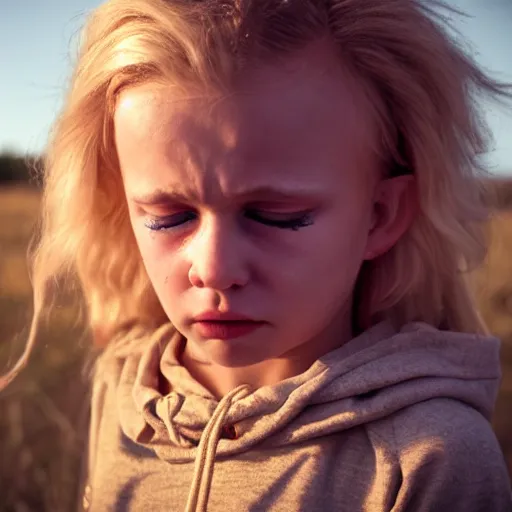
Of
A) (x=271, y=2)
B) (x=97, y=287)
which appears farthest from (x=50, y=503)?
(x=271, y=2)

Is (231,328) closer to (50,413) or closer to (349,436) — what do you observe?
(349,436)

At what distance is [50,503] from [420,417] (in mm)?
1614

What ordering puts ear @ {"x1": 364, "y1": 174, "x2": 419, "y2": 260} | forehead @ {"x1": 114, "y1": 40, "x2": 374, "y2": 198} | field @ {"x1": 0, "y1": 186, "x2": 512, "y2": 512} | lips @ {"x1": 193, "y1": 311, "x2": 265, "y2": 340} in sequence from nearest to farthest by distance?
forehead @ {"x1": 114, "y1": 40, "x2": 374, "y2": 198}, lips @ {"x1": 193, "y1": 311, "x2": 265, "y2": 340}, ear @ {"x1": 364, "y1": 174, "x2": 419, "y2": 260}, field @ {"x1": 0, "y1": 186, "x2": 512, "y2": 512}

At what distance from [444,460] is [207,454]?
1.77ft

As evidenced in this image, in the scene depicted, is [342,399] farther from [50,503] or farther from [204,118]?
[50,503]

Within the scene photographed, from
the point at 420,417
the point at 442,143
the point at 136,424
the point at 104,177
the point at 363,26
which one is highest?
the point at 363,26

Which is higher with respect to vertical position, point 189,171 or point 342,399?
point 189,171

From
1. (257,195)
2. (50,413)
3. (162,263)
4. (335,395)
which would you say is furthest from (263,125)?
(50,413)

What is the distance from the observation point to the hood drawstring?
76.4 inches

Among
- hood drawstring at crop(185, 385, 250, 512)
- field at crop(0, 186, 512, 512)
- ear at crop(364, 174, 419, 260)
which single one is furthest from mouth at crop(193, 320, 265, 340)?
field at crop(0, 186, 512, 512)

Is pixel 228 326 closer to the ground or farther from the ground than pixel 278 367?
farther from the ground

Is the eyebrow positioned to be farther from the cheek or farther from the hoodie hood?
the hoodie hood

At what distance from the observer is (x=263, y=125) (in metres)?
1.75

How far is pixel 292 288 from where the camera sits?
184cm
